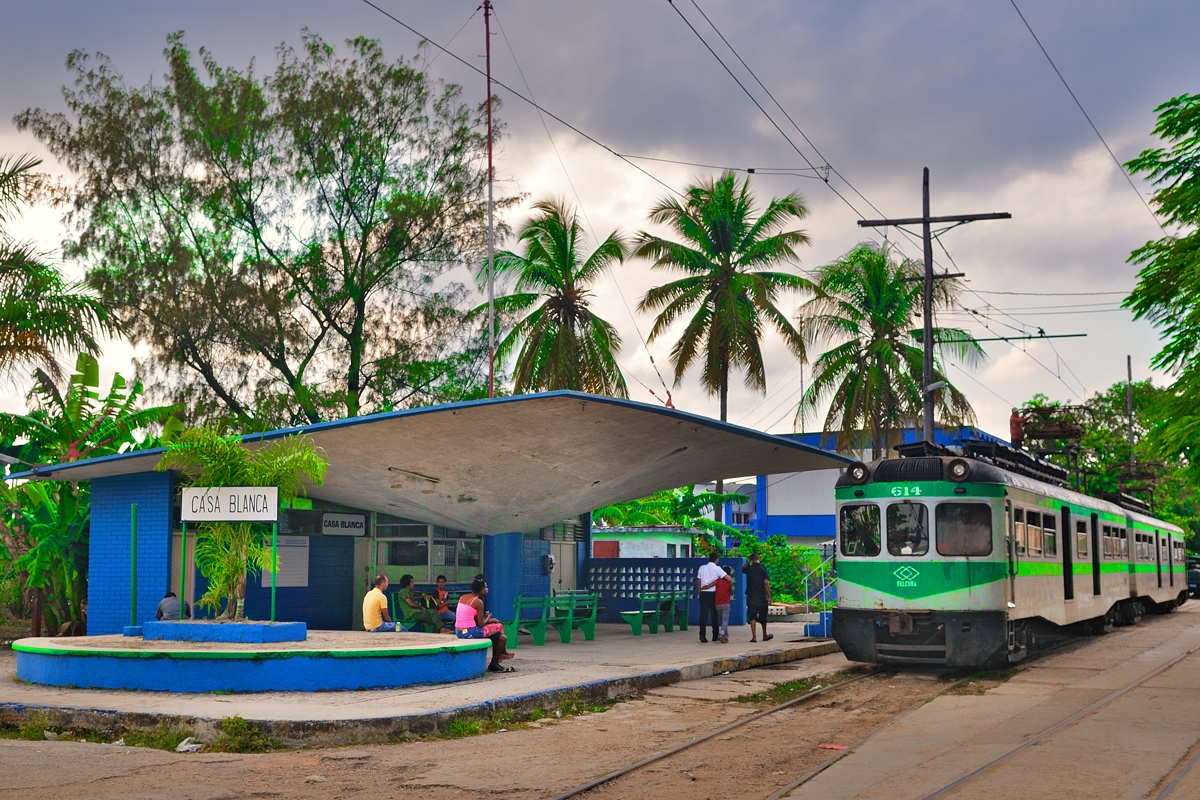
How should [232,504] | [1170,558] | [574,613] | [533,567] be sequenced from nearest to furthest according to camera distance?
[232,504] < [574,613] < [533,567] < [1170,558]

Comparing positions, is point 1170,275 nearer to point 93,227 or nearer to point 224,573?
point 224,573

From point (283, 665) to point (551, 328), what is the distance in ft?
67.2

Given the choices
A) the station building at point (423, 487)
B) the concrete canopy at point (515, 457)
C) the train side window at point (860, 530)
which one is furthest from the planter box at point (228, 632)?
the train side window at point (860, 530)

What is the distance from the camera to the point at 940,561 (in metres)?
15.2

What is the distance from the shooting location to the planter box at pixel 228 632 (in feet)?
42.6

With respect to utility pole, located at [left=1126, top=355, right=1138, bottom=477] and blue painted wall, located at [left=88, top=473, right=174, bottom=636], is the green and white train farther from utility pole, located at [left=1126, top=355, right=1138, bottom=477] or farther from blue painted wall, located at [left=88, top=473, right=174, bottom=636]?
utility pole, located at [left=1126, top=355, right=1138, bottom=477]

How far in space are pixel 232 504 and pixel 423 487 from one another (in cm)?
399

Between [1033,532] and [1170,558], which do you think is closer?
[1033,532]

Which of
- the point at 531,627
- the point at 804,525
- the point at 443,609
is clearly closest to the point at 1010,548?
the point at 531,627

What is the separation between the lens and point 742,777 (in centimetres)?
880

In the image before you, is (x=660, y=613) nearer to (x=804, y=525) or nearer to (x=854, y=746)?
(x=854, y=746)

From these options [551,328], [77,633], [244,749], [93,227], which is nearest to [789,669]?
[244,749]

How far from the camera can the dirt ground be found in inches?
320

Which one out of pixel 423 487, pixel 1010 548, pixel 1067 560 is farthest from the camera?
pixel 1067 560
